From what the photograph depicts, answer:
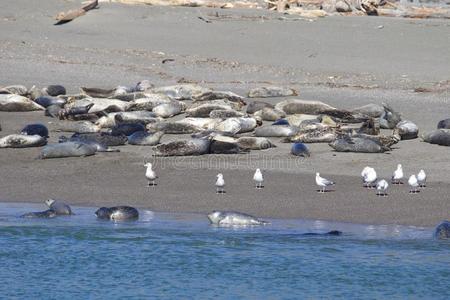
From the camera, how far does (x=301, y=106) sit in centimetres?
1488

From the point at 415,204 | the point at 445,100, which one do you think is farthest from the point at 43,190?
the point at 445,100

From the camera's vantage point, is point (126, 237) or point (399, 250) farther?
point (126, 237)

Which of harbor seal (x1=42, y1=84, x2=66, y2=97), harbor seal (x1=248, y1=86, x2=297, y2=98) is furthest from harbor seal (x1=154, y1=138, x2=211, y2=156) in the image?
harbor seal (x1=42, y1=84, x2=66, y2=97)

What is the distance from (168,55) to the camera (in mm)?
20141

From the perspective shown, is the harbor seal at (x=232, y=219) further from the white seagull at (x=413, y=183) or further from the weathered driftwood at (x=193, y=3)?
the weathered driftwood at (x=193, y=3)

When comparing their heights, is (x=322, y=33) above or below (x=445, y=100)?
above

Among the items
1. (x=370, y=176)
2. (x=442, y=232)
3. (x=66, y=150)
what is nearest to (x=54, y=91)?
(x=66, y=150)

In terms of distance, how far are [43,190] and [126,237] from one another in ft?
5.97

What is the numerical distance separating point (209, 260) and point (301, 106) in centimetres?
613

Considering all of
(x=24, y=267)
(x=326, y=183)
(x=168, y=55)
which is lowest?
(x=24, y=267)

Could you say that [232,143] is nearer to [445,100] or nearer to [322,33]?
[445,100]

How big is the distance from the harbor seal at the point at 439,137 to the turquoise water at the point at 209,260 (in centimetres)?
345

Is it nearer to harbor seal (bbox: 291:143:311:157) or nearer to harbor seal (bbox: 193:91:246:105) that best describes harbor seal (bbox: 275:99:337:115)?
harbor seal (bbox: 193:91:246:105)

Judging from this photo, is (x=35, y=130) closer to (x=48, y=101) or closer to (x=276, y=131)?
(x=48, y=101)
